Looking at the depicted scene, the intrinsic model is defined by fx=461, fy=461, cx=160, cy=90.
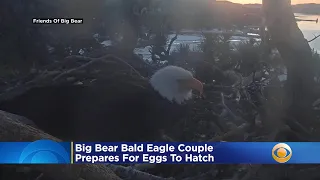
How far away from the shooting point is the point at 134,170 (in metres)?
1.40

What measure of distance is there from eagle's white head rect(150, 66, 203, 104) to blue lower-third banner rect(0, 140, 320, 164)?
0.70 ft

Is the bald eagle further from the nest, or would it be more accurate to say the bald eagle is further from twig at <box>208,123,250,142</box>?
twig at <box>208,123,250,142</box>

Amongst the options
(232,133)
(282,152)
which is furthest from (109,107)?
(282,152)

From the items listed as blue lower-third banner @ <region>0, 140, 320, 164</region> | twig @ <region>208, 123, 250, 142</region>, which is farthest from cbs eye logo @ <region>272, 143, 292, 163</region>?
twig @ <region>208, 123, 250, 142</region>

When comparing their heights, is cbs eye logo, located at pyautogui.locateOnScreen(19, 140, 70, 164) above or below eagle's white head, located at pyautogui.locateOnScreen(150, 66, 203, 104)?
below

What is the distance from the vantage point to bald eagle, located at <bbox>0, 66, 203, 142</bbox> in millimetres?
1459

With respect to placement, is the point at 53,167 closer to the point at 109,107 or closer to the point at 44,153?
the point at 44,153

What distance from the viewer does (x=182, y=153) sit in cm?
139

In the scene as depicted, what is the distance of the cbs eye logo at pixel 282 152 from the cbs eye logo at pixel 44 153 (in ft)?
2.04

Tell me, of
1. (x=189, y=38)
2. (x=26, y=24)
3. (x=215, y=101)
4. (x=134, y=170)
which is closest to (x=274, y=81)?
Answer: (x=215, y=101)

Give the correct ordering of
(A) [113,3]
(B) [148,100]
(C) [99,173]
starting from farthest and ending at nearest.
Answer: (B) [148,100] → (A) [113,3] → (C) [99,173]

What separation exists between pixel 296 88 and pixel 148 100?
1.64 ft

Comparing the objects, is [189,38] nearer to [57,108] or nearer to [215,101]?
[215,101]

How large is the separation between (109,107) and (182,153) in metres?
0.32
